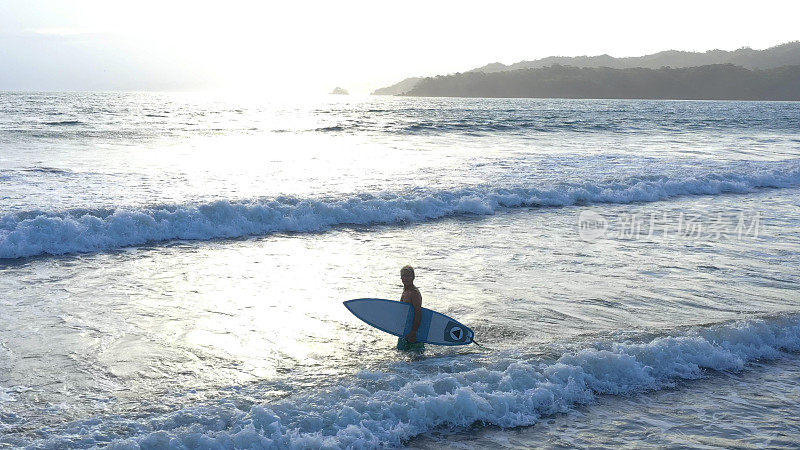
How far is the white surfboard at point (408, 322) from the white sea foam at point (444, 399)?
691mm

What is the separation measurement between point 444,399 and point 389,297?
3764 millimetres

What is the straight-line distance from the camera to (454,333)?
8023 millimetres

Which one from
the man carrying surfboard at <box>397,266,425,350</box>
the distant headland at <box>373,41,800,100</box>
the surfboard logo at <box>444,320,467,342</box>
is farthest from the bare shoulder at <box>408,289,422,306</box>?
the distant headland at <box>373,41,800,100</box>

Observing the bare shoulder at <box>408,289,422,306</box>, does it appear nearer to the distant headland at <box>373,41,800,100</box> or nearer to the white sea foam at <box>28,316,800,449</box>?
the white sea foam at <box>28,316,800,449</box>

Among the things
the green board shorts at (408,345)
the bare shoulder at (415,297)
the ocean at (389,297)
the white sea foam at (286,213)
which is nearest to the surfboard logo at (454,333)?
the ocean at (389,297)

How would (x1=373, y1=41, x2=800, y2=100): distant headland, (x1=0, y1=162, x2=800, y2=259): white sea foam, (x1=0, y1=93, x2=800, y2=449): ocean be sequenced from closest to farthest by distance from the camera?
1. (x1=0, y1=93, x2=800, y2=449): ocean
2. (x1=0, y1=162, x2=800, y2=259): white sea foam
3. (x1=373, y1=41, x2=800, y2=100): distant headland

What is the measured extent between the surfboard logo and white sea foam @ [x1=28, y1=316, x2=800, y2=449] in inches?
26.2

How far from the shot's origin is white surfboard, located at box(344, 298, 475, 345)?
8.03 metres

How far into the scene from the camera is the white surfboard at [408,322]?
8.03 metres

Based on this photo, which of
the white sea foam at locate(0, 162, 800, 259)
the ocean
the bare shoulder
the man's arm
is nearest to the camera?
the ocean

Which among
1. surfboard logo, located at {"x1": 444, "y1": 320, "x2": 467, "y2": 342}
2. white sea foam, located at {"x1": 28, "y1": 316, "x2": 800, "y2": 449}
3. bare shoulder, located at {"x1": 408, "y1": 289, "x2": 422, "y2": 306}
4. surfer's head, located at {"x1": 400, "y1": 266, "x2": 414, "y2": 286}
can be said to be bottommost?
white sea foam, located at {"x1": 28, "y1": 316, "x2": 800, "y2": 449}

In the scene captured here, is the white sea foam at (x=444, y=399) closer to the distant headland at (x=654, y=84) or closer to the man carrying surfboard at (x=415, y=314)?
the man carrying surfboard at (x=415, y=314)

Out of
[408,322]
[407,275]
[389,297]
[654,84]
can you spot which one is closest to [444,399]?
[408,322]

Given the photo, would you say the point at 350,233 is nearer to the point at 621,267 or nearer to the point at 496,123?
the point at 621,267
